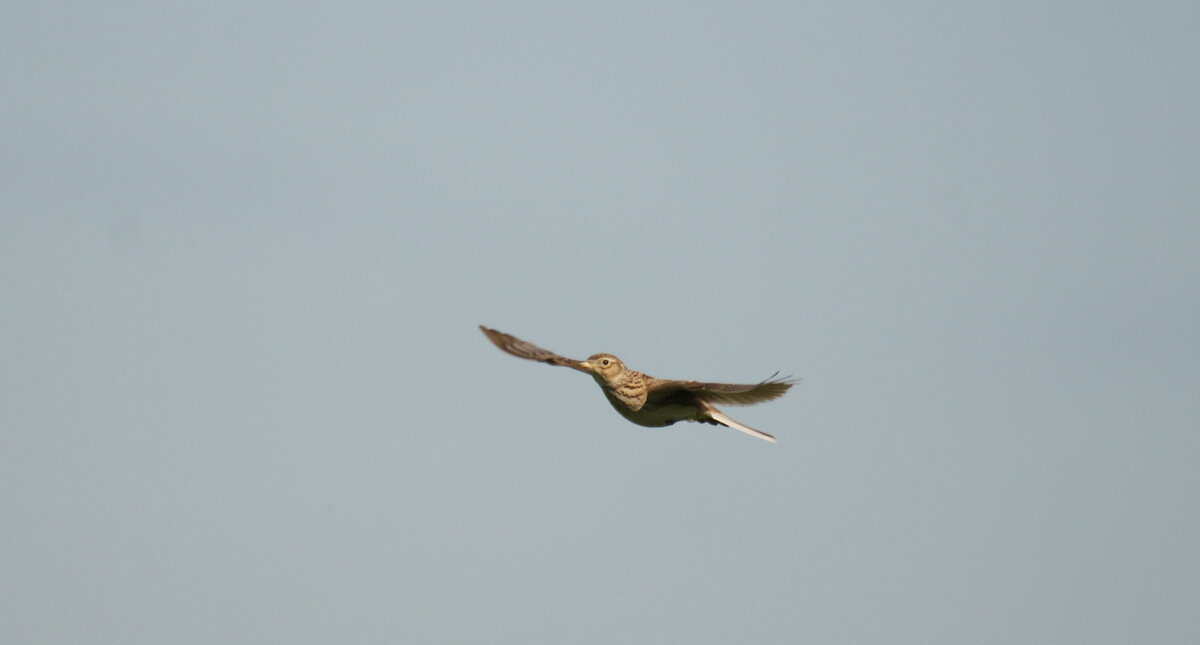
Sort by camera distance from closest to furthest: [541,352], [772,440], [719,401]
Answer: [772,440]
[719,401]
[541,352]

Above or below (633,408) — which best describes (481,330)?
above

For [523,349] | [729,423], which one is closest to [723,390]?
[729,423]

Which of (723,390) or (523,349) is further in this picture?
(523,349)

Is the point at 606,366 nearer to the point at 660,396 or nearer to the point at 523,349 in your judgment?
the point at 660,396

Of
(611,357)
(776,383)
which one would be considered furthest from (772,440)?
(611,357)

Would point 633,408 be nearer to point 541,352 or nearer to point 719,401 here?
point 719,401
